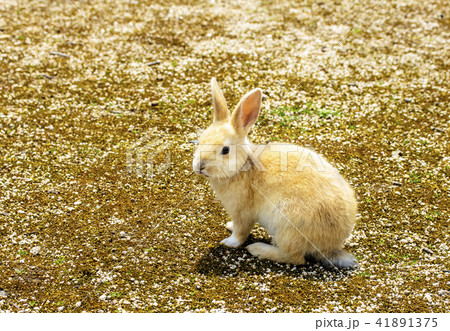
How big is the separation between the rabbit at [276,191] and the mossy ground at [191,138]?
290mm

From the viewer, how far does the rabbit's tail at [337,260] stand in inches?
239

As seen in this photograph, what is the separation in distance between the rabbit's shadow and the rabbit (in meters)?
0.08

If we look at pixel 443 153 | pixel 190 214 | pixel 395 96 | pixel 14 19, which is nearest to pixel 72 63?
pixel 14 19

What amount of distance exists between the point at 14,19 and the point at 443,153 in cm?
1015

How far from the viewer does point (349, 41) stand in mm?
11797

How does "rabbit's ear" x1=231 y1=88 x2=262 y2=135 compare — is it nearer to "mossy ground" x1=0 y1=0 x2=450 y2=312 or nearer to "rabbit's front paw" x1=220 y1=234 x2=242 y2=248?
"rabbit's front paw" x1=220 y1=234 x2=242 y2=248

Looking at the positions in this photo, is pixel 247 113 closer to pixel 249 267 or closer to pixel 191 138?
pixel 249 267

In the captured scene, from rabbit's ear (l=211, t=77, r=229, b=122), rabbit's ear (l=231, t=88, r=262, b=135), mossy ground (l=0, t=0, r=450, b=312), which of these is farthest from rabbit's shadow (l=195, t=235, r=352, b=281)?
rabbit's ear (l=211, t=77, r=229, b=122)

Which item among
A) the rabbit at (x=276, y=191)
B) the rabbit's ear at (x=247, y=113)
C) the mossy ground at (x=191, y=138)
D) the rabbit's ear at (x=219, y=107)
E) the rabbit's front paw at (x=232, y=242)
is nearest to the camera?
the mossy ground at (x=191, y=138)

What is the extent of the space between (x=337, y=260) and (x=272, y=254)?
2.59ft

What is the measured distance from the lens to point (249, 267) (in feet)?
19.9

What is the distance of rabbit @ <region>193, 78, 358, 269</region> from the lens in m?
5.88

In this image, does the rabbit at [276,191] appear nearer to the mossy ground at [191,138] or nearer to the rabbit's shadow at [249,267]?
the rabbit's shadow at [249,267]

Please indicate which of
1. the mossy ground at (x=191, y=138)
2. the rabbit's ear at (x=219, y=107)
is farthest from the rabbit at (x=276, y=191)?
the mossy ground at (x=191, y=138)
